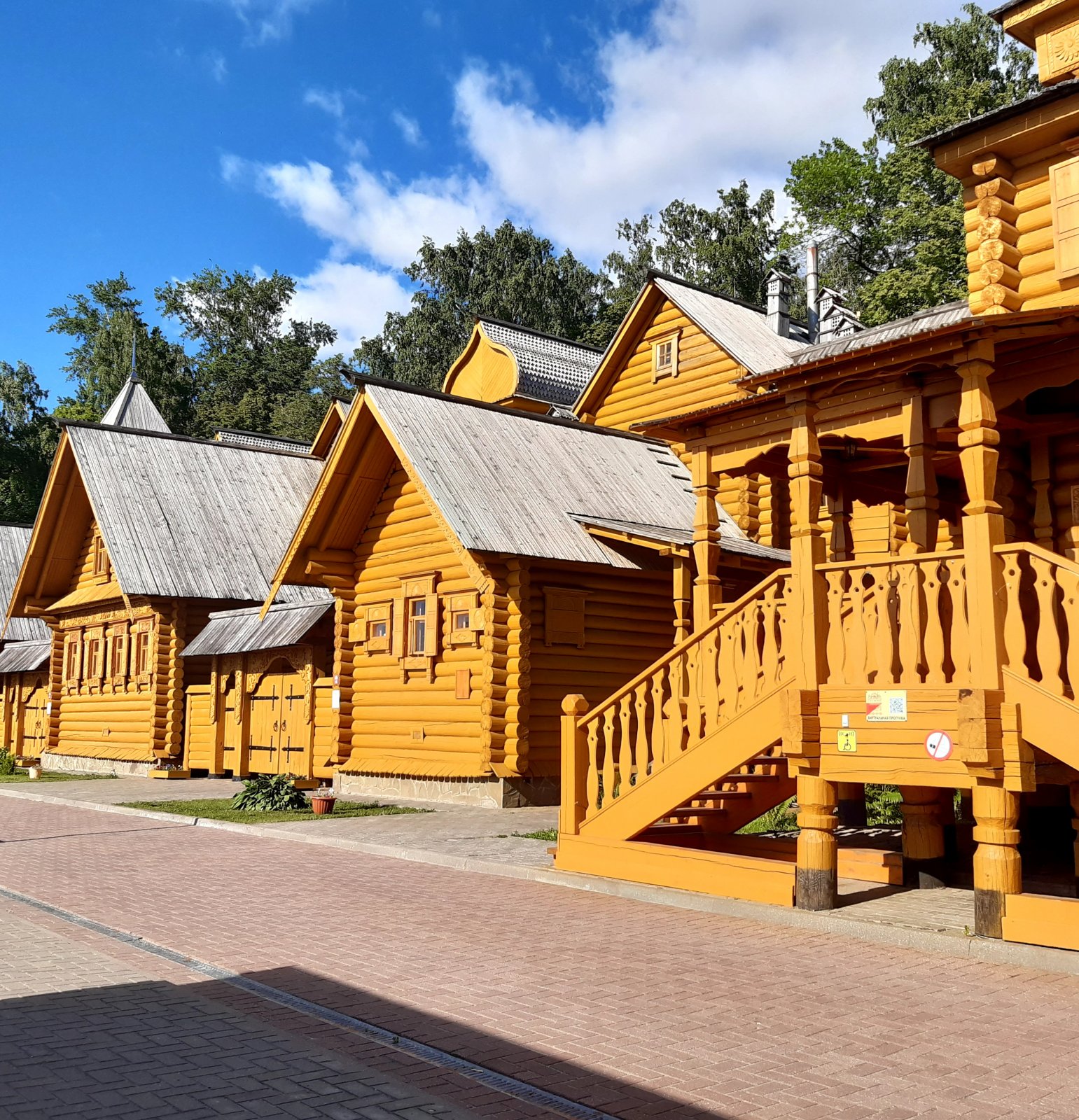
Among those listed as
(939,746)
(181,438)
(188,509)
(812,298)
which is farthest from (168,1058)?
(181,438)

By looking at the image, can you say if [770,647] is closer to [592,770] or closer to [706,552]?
[706,552]

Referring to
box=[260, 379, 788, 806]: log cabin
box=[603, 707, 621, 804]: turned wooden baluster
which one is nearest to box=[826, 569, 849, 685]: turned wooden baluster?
box=[603, 707, 621, 804]: turned wooden baluster

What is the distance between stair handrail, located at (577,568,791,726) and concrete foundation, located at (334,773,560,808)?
6.73m

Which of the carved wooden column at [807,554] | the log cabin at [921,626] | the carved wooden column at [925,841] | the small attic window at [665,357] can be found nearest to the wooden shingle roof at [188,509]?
the small attic window at [665,357]

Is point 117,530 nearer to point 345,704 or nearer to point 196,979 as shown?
point 345,704

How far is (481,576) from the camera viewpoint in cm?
1759

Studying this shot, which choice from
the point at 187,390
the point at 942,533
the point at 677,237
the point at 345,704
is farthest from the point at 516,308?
the point at 942,533

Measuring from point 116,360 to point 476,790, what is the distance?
6131 centimetres

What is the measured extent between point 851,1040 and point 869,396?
591 centimetres

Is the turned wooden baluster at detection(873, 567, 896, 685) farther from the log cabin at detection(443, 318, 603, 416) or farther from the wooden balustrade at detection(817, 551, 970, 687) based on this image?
the log cabin at detection(443, 318, 603, 416)

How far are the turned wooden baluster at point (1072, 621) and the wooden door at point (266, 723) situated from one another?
61.7 feet

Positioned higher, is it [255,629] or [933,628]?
[255,629]

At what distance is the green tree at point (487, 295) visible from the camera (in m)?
64.0

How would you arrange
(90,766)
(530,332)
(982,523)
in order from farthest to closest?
(530,332), (90,766), (982,523)
